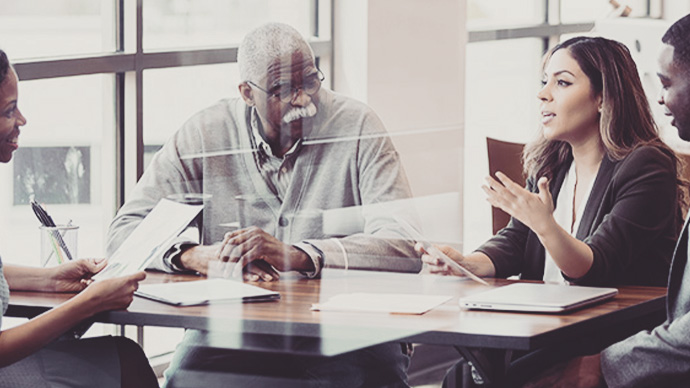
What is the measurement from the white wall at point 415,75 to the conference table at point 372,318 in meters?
0.91

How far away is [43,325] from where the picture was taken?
1626 millimetres

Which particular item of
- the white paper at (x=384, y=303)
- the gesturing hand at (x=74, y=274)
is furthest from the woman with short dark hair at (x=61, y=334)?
the white paper at (x=384, y=303)

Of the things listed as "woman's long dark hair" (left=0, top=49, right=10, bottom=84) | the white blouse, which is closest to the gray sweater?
the white blouse

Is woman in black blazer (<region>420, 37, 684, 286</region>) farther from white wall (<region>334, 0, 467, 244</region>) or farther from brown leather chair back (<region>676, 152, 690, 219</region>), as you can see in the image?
white wall (<region>334, 0, 467, 244</region>)

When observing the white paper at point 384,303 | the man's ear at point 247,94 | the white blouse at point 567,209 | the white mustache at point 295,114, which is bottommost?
the white paper at point 384,303

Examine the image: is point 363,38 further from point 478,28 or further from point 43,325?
point 43,325

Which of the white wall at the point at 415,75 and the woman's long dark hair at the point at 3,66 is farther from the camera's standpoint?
the white wall at the point at 415,75

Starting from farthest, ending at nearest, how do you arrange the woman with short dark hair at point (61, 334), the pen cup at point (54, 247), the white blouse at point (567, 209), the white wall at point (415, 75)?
the white wall at point (415, 75), the white blouse at point (567, 209), the pen cup at point (54, 247), the woman with short dark hair at point (61, 334)

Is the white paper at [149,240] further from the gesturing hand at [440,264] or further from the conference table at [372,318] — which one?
the gesturing hand at [440,264]

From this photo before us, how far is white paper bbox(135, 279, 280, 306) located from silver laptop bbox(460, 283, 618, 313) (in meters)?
0.39

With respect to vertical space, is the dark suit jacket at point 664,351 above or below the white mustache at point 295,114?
below

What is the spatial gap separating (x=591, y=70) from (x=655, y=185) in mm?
325

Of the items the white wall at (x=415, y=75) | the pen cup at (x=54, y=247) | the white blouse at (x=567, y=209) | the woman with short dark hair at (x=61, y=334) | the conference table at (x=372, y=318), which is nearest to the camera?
the conference table at (x=372, y=318)

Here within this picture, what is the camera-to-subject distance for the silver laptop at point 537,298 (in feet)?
5.44
